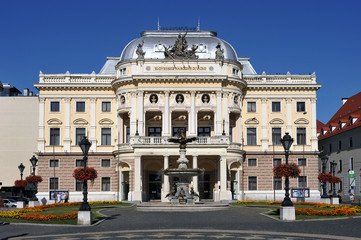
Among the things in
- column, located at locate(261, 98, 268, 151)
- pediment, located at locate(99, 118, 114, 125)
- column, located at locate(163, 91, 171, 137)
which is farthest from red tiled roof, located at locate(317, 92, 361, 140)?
pediment, located at locate(99, 118, 114, 125)

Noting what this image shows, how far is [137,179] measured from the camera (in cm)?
6488

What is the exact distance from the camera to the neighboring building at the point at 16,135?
83.7 m

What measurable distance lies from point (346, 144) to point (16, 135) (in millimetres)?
47930

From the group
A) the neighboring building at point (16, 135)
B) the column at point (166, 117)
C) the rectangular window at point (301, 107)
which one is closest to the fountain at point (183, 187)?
the column at point (166, 117)

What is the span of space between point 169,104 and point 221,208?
2624 centimetres

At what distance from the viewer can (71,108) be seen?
73312 mm

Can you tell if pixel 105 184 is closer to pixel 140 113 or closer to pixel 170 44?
pixel 140 113

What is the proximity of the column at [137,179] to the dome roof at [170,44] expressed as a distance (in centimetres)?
1379

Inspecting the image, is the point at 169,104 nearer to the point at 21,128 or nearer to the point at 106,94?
the point at 106,94

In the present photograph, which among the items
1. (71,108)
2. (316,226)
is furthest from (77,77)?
(316,226)

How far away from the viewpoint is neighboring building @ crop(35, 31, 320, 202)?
6894 centimetres

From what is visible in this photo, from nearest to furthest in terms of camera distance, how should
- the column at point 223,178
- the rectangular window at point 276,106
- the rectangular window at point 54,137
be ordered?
1. the column at point 223,178
2. the rectangular window at point 54,137
3. the rectangular window at point 276,106

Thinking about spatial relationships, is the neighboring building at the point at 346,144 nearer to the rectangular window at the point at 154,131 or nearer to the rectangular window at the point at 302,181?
the rectangular window at the point at 302,181

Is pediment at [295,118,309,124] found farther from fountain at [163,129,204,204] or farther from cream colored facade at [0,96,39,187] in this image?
cream colored facade at [0,96,39,187]
